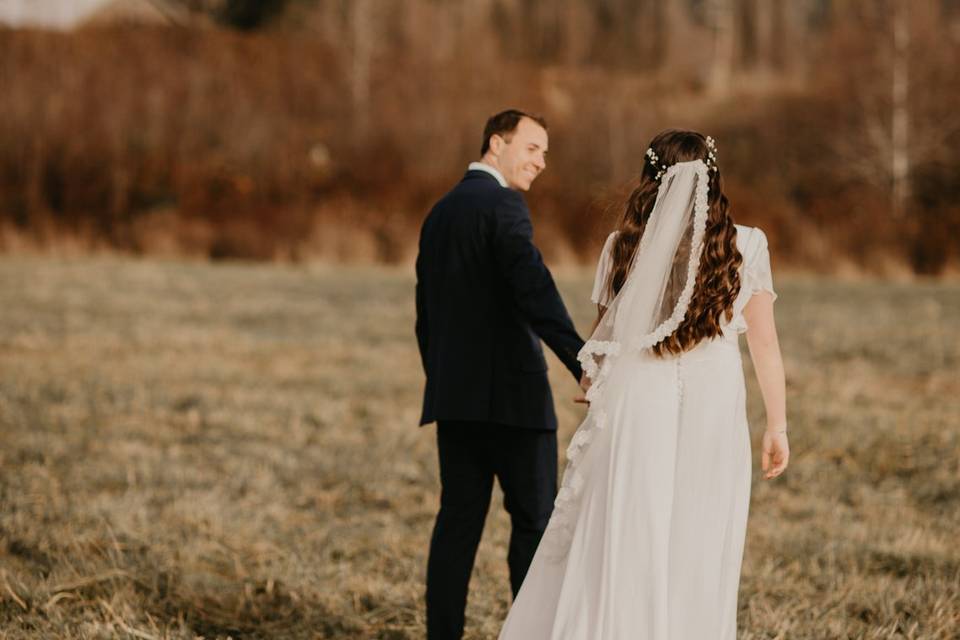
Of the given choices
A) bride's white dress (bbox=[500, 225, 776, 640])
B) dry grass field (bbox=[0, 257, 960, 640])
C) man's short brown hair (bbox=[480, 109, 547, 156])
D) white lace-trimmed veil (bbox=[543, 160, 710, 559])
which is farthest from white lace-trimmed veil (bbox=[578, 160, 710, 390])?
dry grass field (bbox=[0, 257, 960, 640])

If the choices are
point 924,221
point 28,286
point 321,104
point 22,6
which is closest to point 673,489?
point 28,286

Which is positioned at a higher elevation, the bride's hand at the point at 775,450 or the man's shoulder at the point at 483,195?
the man's shoulder at the point at 483,195

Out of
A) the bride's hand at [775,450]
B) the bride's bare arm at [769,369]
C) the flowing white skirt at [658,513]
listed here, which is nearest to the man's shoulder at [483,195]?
the flowing white skirt at [658,513]

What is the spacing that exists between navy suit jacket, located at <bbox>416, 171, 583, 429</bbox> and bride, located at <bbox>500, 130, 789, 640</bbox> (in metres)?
0.50

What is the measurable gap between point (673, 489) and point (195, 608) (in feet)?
8.20

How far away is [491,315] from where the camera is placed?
13.8ft

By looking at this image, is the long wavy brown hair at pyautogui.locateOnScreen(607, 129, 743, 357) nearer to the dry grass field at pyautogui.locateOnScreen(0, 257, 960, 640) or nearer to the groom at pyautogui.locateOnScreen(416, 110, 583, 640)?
the groom at pyautogui.locateOnScreen(416, 110, 583, 640)

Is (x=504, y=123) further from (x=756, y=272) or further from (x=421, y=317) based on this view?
(x=756, y=272)

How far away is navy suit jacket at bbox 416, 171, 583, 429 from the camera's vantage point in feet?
13.4

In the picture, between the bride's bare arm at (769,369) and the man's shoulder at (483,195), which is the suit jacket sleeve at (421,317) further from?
the bride's bare arm at (769,369)

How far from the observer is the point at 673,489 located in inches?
139

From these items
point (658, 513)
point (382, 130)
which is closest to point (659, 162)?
point (658, 513)

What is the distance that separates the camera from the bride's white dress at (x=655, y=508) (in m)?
3.44

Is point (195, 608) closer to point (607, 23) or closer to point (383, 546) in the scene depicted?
point (383, 546)
